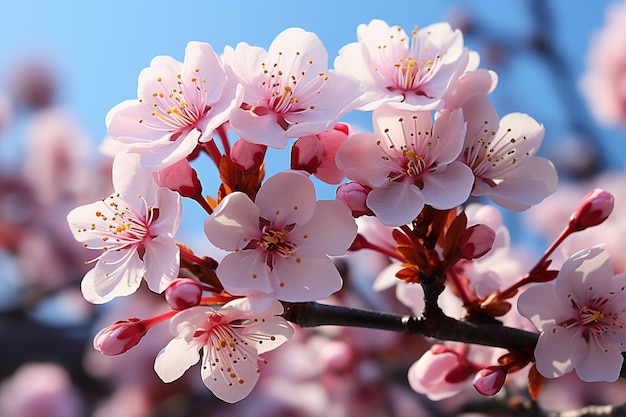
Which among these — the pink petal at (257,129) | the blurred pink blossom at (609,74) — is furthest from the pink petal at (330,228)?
the blurred pink blossom at (609,74)

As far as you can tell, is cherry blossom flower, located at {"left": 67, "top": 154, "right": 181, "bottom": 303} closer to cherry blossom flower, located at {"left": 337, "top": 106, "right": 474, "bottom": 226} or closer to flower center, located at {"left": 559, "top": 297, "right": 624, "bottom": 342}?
cherry blossom flower, located at {"left": 337, "top": 106, "right": 474, "bottom": 226}

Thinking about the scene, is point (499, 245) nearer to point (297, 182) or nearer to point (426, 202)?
point (426, 202)

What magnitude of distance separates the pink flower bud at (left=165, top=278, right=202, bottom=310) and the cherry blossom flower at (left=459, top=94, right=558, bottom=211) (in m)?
0.49

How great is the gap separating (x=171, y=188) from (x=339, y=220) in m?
0.28

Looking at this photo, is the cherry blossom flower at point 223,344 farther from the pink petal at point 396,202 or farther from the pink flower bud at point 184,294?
the pink petal at point 396,202

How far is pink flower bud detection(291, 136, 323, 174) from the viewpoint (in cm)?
104

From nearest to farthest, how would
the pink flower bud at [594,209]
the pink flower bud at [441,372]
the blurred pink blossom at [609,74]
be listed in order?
the pink flower bud at [594,209]
the pink flower bud at [441,372]
the blurred pink blossom at [609,74]

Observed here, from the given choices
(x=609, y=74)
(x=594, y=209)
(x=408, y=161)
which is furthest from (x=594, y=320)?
(x=609, y=74)

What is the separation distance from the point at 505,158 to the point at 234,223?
51 cm

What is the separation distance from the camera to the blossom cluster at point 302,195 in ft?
3.32

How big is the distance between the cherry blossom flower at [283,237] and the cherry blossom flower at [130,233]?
89 mm

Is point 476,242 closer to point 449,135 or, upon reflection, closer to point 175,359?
point 449,135

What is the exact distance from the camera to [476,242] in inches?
42.3

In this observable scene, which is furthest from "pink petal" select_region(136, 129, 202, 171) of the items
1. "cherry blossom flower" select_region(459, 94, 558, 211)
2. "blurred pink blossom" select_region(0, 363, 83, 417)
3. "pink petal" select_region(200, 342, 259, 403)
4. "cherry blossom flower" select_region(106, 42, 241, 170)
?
"blurred pink blossom" select_region(0, 363, 83, 417)
